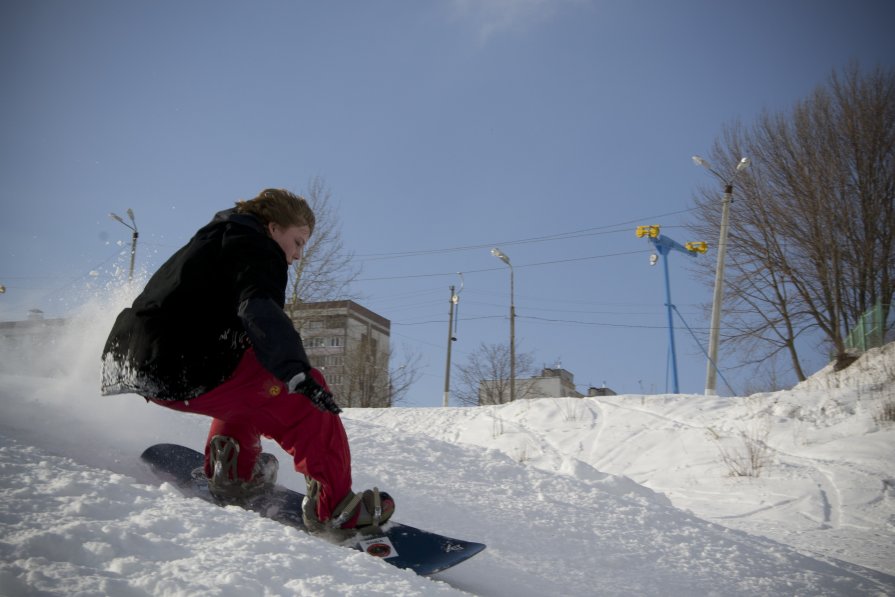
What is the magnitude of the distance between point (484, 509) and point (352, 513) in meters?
1.15

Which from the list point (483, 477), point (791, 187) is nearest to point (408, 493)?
point (483, 477)

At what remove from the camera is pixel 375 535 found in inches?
87.9

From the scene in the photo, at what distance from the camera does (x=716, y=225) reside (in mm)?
18109

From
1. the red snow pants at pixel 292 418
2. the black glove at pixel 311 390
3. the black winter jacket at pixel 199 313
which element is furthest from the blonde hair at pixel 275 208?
the black glove at pixel 311 390

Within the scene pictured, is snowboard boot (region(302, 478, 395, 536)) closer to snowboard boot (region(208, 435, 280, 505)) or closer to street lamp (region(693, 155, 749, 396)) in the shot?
snowboard boot (region(208, 435, 280, 505))

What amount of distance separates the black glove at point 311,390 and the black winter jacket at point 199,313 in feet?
0.47

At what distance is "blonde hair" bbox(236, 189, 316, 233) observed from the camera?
2395 mm

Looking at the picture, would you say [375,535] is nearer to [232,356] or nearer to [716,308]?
[232,356]

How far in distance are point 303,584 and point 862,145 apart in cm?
1809

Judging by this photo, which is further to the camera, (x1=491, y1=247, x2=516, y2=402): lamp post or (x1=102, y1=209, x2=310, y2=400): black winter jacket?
(x1=491, y1=247, x2=516, y2=402): lamp post

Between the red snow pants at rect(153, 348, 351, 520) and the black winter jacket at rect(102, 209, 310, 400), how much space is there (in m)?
A: 0.08

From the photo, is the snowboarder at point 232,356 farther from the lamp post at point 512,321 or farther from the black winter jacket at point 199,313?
the lamp post at point 512,321

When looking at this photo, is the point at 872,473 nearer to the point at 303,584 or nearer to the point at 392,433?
the point at 392,433

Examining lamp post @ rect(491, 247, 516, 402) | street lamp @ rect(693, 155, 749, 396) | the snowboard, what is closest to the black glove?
the snowboard
